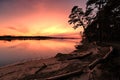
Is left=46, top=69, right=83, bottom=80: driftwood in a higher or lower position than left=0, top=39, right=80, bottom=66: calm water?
higher

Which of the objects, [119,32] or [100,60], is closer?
[100,60]

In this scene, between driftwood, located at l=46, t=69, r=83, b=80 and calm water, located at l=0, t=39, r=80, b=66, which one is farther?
calm water, located at l=0, t=39, r=80, b=66

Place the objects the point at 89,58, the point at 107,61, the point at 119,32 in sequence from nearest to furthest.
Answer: the point at 107,61, the point at 89,58, the point at 119,32

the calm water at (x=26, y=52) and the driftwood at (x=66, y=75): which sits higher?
the driftwood at (x=66, y=75)

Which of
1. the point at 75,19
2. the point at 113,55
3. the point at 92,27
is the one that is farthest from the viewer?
the point at 75,19

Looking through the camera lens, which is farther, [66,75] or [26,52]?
[26,52]

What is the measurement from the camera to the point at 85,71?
33.4 feet

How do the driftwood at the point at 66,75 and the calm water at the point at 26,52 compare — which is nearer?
the driftwood at the point at 66,75

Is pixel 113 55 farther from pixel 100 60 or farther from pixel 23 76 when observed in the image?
pixel 23 76

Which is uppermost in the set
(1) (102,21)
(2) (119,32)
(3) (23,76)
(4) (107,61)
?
(1) (102,21)

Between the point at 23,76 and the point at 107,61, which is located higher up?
the point at 107,61

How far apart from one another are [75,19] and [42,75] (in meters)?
40.6

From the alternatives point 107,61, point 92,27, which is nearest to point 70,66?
point 107,61

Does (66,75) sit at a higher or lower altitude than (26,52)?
higher
